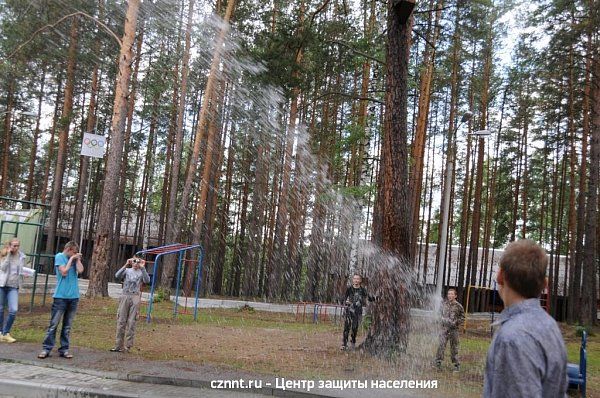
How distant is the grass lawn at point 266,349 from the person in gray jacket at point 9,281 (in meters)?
0.63

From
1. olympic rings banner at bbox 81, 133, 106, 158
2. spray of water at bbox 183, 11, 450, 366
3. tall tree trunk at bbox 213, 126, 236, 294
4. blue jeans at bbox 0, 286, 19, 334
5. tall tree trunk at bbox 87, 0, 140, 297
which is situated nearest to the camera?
blue jeans at bbox 0, 286, 19, 334

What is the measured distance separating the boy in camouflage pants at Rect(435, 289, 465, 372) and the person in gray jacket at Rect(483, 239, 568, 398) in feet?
28.4

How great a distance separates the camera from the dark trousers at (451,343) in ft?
34.1

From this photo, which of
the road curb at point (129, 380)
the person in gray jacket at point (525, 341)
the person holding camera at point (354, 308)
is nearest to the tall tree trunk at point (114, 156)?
the person holding camera at point (354, 308)

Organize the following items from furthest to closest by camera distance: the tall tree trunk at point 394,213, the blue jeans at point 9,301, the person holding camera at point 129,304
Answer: the tall tree trunk at point 394,213, the person holding camera at point 129,304, the blue jeans at point 9,301

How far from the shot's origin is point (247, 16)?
2342 centimetres

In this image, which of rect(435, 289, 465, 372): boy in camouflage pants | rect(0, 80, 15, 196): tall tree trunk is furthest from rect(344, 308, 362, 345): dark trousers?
rect(0, 80, 15, 196): tall tree trunk

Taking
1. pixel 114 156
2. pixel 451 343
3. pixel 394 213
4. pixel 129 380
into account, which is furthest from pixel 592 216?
pixel 129 380

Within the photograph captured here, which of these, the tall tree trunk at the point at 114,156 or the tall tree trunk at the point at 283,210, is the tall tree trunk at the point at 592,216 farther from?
the tall tree trunk at the point at 114,156

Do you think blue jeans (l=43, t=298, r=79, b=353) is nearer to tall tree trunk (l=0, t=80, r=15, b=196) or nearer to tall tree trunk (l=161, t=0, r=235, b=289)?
tall tree trunk (l=161, t=0, r=235, b=289)

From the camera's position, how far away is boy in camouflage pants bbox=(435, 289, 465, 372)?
10406 millimetres

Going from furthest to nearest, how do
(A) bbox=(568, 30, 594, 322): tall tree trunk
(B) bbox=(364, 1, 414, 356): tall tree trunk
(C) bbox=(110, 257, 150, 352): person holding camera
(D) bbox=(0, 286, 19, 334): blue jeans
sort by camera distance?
(A) bbox=(568, 30, 594, 322): tall tree trunk, (B) bbox=(364, 1, 414, 356): tall tree trunk, (C) bbox=(110, 257, 150, 352): person holding camera, (D) bbox=(0, 286, 19, 334): blue jeans

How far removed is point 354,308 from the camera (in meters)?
11.9

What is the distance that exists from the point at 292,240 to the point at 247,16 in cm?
1514
